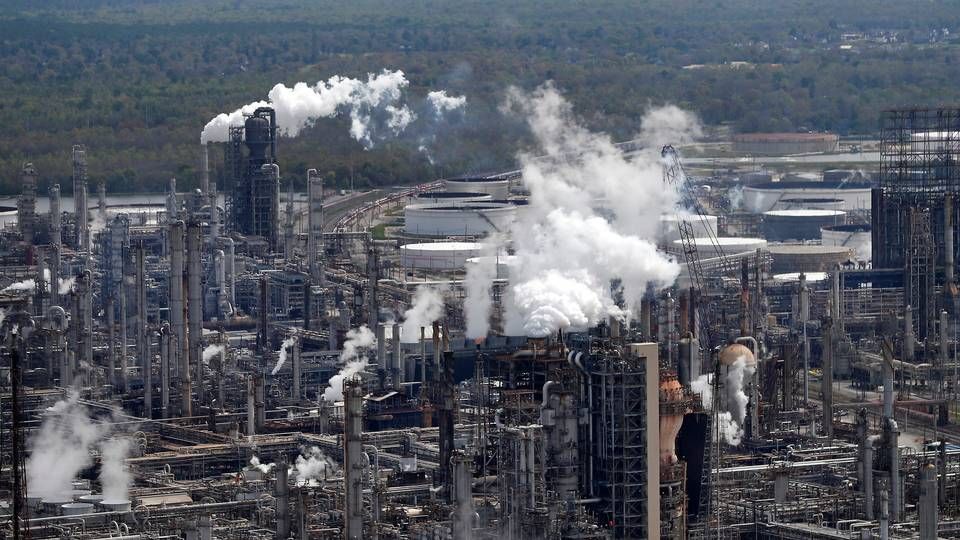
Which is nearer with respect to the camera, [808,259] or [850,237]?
[808,259]

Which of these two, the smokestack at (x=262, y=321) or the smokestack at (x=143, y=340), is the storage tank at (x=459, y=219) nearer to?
the smokestack at (x=262, y=321)

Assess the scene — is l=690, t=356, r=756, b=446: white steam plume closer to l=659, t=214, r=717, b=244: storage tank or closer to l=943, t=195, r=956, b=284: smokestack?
l=659, t=214, r=717, b=244: storage tank

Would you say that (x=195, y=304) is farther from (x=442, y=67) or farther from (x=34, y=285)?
(x=442, y=67)

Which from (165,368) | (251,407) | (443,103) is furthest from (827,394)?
(443,103)

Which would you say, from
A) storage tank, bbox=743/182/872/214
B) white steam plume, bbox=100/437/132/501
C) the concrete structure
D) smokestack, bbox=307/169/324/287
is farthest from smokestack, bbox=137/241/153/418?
the concrete structure

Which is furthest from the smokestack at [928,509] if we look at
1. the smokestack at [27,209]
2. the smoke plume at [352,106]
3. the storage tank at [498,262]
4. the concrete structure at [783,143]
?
the concrete structure at [783,143]

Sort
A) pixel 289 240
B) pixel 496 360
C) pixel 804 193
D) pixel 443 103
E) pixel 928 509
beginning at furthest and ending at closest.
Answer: pixel 443 103, pixel 804 193, pixel 289 240, pixel 496 360, pixel 928 509
